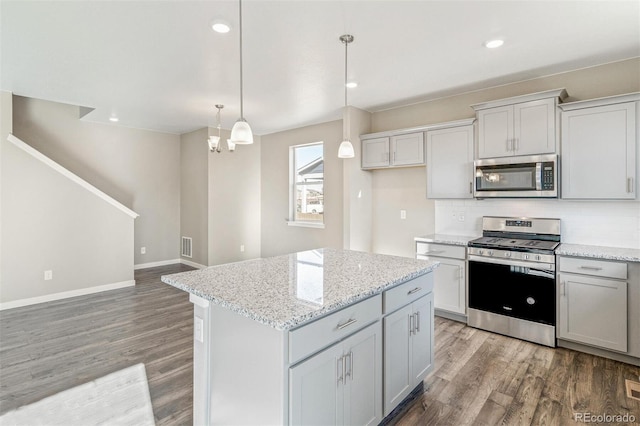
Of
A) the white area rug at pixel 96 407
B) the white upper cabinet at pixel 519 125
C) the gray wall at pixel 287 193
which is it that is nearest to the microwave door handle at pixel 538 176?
the white upper cabinet at pixel 519 125

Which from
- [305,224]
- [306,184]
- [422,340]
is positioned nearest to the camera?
[422,340]

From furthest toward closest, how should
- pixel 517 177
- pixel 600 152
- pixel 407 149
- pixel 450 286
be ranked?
1. pixel 407 149
2. pixel 450 286
3. pixel 517 177
4. pixel 600 152

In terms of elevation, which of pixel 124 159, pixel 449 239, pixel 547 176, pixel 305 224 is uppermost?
pixel 124 159

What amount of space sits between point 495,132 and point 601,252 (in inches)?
59.1

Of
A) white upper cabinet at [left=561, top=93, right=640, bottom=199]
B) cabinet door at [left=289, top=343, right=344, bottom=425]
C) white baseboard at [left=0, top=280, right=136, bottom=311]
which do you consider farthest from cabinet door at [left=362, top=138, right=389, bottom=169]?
white baseboard at [left=0, top=280, right=136, bottom=311]

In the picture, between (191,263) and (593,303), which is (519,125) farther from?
(191,263)

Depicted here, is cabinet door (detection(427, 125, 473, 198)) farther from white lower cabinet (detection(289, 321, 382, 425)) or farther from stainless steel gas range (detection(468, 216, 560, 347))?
white lower cabinet (detection(289, 321, 382, 425))

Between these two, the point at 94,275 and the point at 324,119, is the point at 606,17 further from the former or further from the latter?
the point at 94,275

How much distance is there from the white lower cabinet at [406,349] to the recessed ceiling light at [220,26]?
7.84 ft

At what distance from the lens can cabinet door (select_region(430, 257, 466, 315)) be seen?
3.58m

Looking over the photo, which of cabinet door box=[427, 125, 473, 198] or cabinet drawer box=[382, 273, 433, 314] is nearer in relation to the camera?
cabinet drawer box=[382, 273, 433, 314]

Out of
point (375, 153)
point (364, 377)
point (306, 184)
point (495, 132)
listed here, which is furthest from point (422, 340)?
point (306, 184)

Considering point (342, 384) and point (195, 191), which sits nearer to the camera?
point (342, 384)

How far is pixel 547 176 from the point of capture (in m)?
3.22
